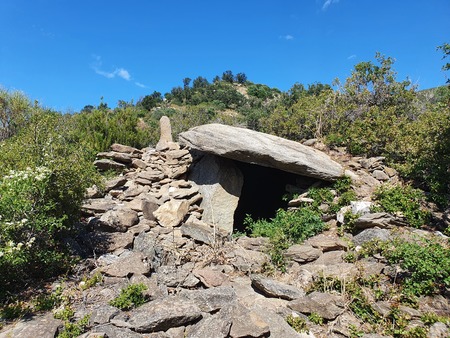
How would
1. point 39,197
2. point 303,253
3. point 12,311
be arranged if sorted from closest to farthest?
point 12,311, point 39,197, point 303,253

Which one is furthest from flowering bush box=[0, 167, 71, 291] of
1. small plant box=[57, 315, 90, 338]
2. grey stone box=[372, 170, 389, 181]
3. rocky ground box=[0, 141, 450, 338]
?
grey stone box=[372, 170, 389, 181]

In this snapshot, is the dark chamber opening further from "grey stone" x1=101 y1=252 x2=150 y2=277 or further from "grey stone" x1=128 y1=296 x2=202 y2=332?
"grey stone" x1=128 y1=296 x2=202 y2=332

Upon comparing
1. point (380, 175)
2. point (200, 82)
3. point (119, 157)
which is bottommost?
point (119, 157)

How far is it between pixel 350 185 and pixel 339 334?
4566 mm

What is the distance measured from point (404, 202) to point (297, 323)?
431 centimetres

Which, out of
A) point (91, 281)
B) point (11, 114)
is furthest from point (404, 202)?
point (11, 114)

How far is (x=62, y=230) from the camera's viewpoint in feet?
17.9

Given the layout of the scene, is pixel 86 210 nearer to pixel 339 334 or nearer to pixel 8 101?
pixel 339 334

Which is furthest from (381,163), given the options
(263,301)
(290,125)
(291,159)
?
(263,301)

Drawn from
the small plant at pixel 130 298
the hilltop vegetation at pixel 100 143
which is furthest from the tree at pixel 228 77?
the small plant at pixel 130 298

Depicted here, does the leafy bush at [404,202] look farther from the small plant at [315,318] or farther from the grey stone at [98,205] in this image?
the grey stone at [98,205]

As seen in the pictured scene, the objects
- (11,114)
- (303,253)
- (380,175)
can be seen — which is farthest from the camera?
(11,114)

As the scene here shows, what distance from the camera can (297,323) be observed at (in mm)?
4016

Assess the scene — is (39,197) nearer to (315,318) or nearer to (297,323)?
(297,323)
